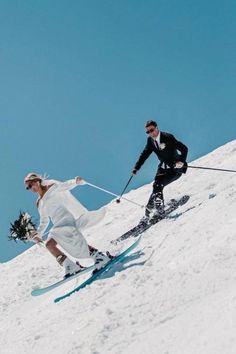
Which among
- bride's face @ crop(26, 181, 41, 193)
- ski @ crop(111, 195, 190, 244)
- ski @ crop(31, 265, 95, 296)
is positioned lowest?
ski @ crop(31, 265, 95, 296)

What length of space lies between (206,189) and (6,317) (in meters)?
6.58

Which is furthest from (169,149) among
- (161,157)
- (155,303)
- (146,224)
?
(155,303)

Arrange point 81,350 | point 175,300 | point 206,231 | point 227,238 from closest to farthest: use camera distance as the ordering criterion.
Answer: point 81,350
point 175,300
point 227,238
point 206,231

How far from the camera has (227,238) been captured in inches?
288

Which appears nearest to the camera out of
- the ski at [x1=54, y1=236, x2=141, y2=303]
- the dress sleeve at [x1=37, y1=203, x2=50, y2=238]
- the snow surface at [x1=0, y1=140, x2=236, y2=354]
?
the snow surface at [x1=0, y1=140, x2=236, y2=354]

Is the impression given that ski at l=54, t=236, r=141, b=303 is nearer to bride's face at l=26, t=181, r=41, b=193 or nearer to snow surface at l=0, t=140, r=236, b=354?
snow surface at l=0, t=140, r=236, b=354

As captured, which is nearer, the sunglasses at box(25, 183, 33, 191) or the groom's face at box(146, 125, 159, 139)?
the sunglasses at box(25, 183, 33, 191)

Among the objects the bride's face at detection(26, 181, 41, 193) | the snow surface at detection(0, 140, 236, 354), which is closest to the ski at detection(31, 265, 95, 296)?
the snow surface at detection(0, 140, 236, 354)

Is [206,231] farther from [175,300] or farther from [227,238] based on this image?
[175,300]

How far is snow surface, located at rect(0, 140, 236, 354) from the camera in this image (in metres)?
5.04

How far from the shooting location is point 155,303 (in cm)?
621

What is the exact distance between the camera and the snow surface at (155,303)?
504 cm

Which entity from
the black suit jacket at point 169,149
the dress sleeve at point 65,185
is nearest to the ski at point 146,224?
the black suit jacket at point 169,149

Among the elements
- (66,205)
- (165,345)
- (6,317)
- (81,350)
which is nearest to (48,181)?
(66,205)
